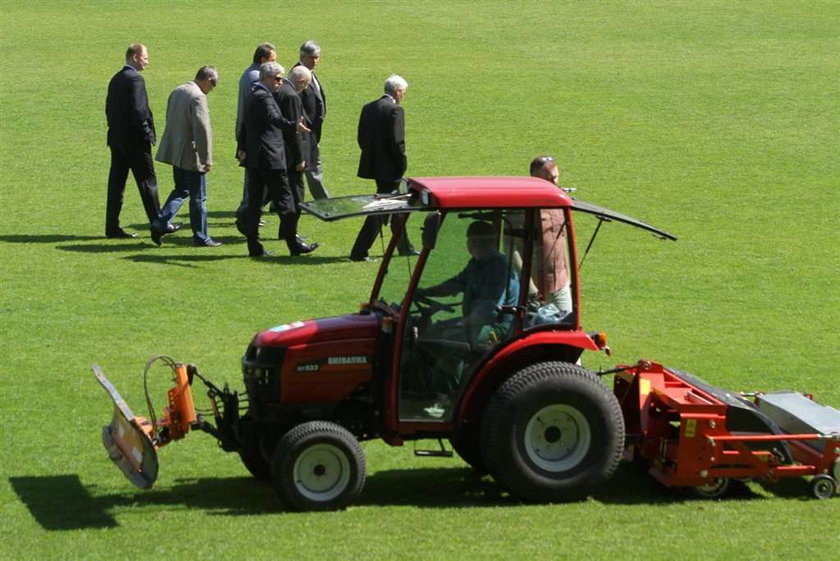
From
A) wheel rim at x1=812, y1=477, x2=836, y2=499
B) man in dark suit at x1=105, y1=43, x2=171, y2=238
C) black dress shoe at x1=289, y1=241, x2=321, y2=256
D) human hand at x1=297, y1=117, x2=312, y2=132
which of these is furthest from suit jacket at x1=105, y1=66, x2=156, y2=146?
wheel rim at x1=812, y1=477, x2=836, y2=499

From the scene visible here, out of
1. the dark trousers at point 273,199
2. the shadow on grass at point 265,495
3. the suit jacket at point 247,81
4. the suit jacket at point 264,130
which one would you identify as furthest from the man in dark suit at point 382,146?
the shadow on grass at point 265,495

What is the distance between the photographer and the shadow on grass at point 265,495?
938cm

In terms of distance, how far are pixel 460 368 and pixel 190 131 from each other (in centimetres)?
892

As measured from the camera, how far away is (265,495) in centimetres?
973

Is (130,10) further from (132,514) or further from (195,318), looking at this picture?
(132,514)

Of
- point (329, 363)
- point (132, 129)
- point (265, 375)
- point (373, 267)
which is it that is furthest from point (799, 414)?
point (132, 129)

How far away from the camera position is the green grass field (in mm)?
9117

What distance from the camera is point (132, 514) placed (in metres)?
9.29

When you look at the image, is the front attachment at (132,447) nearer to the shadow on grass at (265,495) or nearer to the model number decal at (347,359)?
the shadow on grass at (265,495)

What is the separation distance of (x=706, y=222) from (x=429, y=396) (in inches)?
419

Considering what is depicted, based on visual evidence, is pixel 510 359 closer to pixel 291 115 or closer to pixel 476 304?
pixel 476 304

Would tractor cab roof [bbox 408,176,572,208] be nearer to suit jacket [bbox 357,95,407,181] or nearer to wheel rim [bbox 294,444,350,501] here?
wheel rim [bbox 294,444,350,501]

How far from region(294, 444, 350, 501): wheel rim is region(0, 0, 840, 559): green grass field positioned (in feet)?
0.69

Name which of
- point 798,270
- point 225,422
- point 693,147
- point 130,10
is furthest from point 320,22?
point 225,422
